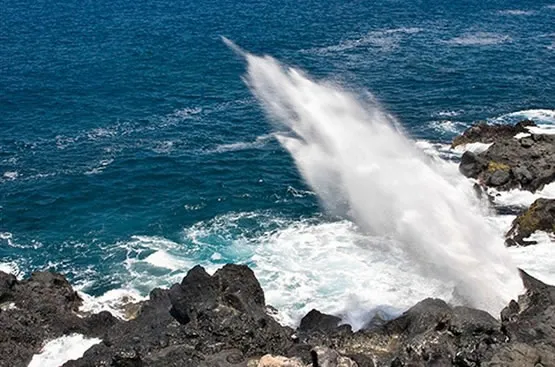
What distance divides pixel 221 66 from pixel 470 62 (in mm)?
38301

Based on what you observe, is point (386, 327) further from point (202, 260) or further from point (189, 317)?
point (202, 260)

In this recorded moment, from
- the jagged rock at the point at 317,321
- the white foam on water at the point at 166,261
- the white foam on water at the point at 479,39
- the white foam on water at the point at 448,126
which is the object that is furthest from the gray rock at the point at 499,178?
the white foam on water at the point at 479,39

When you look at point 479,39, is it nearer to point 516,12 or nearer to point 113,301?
point 516,12

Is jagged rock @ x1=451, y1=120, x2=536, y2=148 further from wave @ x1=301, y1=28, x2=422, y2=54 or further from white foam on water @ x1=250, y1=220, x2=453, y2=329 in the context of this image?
wave @ x1=301, y1=28, x2=422, y2=54

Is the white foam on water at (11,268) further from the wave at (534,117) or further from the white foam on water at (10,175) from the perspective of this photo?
the wave at (534,117)

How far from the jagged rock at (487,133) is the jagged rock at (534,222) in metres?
19.3

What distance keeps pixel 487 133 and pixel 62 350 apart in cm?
4973

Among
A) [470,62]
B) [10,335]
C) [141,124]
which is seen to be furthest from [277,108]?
[10,335]

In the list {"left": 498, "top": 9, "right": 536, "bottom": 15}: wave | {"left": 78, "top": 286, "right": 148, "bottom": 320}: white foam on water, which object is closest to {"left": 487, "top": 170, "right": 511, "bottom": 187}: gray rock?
{"left": 78, "top": 286, "right": 148, "bottom": 320}: white foam on water

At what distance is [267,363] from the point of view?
104ft

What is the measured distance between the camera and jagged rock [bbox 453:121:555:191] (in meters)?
59.8

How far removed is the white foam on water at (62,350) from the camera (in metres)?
38.8

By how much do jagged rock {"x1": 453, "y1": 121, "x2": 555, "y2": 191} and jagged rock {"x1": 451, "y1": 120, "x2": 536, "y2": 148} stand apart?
105 inches

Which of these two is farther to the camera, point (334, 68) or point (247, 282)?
point (334, 68)
